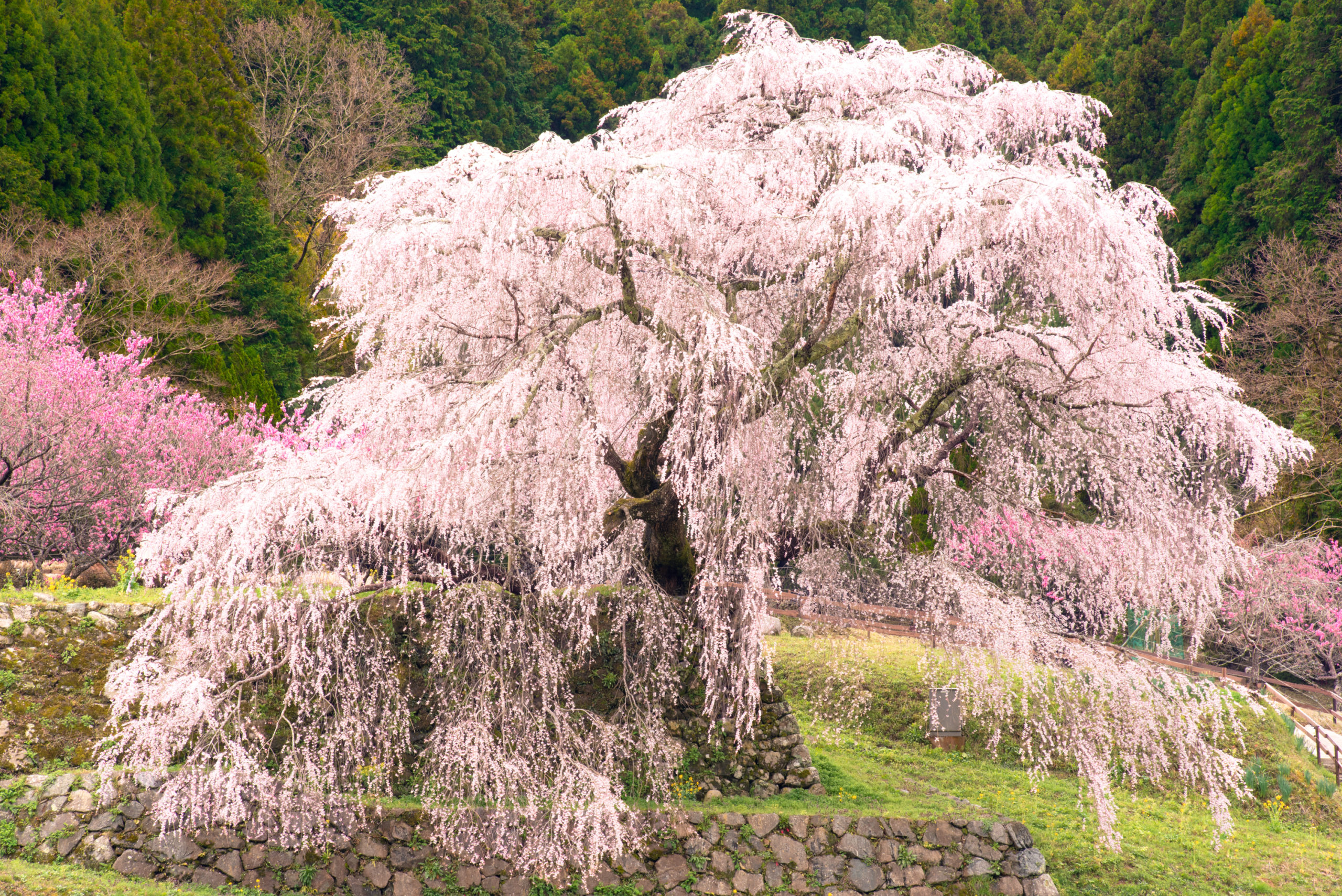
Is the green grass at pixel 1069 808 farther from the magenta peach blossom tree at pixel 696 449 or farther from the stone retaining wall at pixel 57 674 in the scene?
the stone retaining wall at pixel 57 674

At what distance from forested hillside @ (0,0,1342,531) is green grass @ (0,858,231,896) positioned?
471 centimetres

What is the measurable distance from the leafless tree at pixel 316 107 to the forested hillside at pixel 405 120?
0.26 ft

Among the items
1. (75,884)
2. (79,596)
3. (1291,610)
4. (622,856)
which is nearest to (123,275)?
(79,596)

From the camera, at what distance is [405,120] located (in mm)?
26203

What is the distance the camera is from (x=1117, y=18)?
35312mm

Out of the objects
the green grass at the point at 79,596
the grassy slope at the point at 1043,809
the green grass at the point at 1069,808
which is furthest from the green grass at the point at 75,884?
the green grass at the point at 1069,808

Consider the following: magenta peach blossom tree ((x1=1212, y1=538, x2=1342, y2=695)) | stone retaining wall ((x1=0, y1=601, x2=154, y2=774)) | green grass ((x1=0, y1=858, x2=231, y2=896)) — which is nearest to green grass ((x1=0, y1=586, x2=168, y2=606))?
stone retaining wall ((x1=0, y1=601, x2=154, y2=774))

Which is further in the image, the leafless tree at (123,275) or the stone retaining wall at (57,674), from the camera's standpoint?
the leafless tree at (123,275)

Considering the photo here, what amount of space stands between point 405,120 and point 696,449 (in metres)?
23.3

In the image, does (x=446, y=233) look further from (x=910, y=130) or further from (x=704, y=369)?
(x=910, y=130)

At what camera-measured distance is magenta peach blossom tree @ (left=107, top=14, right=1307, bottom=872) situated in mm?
6484

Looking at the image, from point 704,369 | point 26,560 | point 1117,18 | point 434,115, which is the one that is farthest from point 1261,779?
point 1117,18

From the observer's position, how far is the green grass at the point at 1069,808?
27.1 feet

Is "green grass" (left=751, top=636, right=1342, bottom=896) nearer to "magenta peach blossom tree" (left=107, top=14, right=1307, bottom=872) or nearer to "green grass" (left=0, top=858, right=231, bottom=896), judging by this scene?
"magenta peach blossom tree" (left=107, top=14, right=1307, bottom=872)
